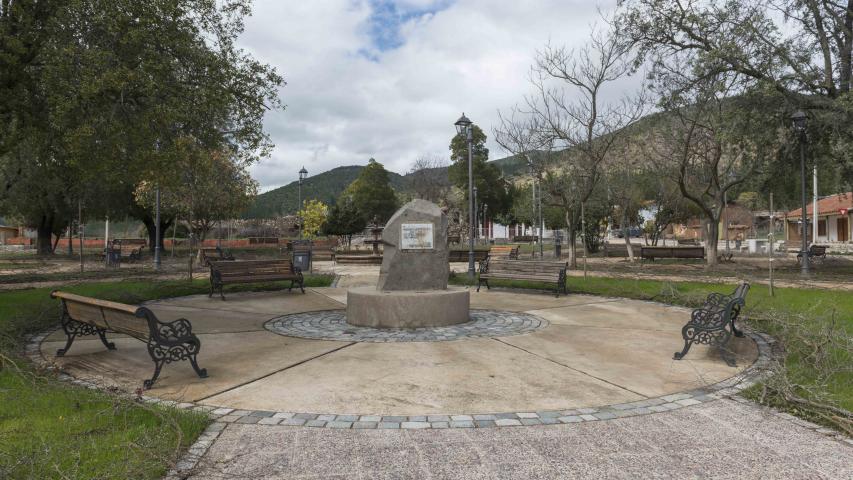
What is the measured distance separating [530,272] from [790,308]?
5.16m

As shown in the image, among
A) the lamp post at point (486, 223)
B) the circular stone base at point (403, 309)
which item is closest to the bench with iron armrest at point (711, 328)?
the circular stone base at point (403, 309)

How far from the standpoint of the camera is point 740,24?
1525 cm

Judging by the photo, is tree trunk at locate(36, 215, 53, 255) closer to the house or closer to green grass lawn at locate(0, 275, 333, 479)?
green grass lawn at locate(0, 275, 333, 479)

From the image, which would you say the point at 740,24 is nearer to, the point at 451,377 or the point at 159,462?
the point at 451,377

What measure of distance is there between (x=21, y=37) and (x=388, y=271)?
7.04 meters

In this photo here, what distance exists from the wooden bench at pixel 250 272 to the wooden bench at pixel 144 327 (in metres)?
5.00

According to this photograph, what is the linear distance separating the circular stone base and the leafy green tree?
47.0 metres

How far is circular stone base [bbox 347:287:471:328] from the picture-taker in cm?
753

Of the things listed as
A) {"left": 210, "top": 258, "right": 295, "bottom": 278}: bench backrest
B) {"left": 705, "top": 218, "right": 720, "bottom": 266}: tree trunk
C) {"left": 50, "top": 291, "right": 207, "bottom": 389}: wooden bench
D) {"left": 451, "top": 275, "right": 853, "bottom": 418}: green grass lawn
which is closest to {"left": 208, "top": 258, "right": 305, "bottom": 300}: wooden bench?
{"left": 210, "top": 258, "right": 295, "bottom": 278}: bench backrest

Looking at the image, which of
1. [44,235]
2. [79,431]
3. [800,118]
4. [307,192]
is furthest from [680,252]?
[307,192]

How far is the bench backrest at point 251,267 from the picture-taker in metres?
11.0

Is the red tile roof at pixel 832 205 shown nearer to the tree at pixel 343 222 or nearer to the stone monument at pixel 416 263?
the tree at pixel 343 222

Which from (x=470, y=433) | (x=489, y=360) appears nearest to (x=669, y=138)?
(x=489, y=360)

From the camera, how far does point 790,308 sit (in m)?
7.48
